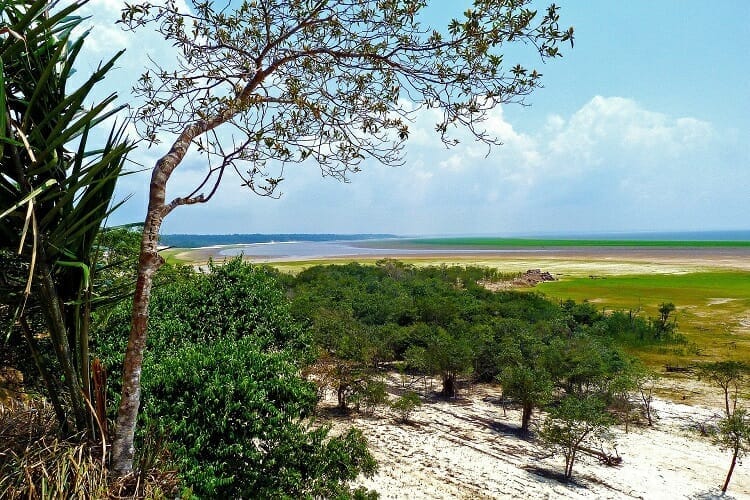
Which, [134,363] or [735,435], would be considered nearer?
[134,363]

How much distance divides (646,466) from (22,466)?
16.2 m

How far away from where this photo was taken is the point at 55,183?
3096mm

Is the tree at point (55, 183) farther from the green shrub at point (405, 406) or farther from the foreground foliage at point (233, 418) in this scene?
the green shrub at point (405, 406)

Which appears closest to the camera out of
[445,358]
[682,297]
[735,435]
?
[735,435]

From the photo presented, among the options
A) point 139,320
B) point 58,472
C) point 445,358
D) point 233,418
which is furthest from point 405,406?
point 58,472

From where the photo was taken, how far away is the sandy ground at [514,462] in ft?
38.9

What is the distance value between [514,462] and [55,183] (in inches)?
561

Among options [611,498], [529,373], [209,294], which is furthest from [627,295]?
[209,294]

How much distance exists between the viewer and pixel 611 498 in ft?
39.2

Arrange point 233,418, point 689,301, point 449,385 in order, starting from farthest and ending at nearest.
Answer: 1. point 689,301
2. point 449,385
3. point 233,418

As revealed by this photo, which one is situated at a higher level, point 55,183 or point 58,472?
point 55,183

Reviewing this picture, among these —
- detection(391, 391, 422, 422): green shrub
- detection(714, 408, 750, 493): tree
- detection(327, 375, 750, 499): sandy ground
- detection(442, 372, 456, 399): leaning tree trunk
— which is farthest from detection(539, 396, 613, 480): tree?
detection(442, 372, 456, 399): leaning tree trunk

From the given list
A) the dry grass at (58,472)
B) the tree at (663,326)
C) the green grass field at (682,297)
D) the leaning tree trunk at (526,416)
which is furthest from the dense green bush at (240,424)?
the tree at (663,326)

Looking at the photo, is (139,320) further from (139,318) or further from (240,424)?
A: (240,424)
